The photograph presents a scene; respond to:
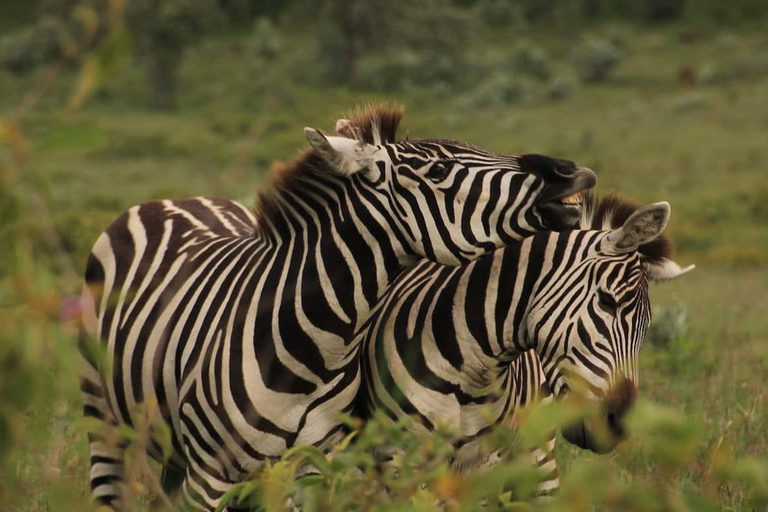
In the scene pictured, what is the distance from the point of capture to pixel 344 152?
3453 millimetres

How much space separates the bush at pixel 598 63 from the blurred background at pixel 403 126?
78 mm

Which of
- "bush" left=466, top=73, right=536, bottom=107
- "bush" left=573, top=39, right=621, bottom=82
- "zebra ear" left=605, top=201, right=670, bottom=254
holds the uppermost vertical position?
"zebra ear" left=605, top=201, right=670, bottom=254

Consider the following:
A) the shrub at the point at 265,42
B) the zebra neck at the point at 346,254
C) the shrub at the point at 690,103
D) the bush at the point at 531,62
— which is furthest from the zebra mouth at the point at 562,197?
the shrub at the point at 265,42

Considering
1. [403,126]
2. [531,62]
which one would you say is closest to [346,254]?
[403,126]

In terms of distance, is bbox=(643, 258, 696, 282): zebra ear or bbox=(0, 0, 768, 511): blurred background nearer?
bbox=(0, 0, 768, 511): blurred background

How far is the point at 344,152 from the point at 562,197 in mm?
760

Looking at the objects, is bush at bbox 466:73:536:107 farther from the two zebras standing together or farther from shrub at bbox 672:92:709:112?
the two zebras standing together

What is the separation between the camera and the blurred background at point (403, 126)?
1.65 m

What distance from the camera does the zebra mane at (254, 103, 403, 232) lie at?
11.8 ft

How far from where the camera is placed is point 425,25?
39.3m

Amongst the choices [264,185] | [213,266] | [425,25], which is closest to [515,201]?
[264,185]

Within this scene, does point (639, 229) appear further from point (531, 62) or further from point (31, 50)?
point (31, 50)

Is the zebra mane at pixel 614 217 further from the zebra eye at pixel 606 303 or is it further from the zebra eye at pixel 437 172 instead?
the zebra eye at pixel 437 172

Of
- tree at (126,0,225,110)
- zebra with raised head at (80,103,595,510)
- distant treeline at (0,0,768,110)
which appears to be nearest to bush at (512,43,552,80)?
distant treeline at (0,0,768,110)
